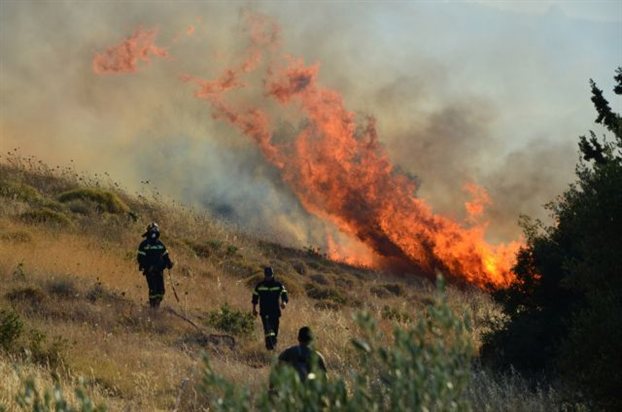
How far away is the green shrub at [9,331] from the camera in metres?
12.8

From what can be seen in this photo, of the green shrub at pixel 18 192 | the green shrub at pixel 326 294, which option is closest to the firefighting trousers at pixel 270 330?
the green shrub at pixel 326 294

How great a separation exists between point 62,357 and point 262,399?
9549mm

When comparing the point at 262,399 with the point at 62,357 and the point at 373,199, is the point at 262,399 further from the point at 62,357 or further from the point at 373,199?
the point at 373,199

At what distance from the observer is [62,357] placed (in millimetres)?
12422

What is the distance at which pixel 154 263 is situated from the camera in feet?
64.0

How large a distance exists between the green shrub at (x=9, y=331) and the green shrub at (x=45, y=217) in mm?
14027

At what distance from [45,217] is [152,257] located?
9.01m

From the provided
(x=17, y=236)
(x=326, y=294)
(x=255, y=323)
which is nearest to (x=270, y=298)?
(x=255, y=323)

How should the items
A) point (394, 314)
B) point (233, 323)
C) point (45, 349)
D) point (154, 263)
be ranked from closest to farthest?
point (45, 349), point (233, 323), point (154, 263), point (394, 314)

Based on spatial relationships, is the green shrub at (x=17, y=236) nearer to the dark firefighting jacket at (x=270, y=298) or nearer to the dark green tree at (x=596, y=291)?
the dark firefighting jacket at (x=270, y=298)

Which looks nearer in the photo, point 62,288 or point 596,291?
point 596,291

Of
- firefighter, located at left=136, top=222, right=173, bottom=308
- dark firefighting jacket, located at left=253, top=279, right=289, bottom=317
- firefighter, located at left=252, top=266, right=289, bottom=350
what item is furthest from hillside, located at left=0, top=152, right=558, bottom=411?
dark firefighting jacket, located at left=253, top=279, right=289, bottom=317

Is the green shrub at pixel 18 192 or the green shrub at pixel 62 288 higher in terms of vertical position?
the green shrub at pixel 18 192

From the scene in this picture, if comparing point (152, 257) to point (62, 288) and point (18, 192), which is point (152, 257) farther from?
point (18, 192)
